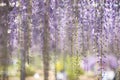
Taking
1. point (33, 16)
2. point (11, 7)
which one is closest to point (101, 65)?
point (33, 16)

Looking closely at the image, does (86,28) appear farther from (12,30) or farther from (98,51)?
(12,30)

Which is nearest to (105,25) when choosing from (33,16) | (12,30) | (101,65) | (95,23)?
(95,23)

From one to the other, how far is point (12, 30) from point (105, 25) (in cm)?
95

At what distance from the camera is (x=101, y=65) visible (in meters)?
3.32

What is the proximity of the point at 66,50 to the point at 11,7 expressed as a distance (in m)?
0.72

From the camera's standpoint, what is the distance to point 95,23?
334 centimetres

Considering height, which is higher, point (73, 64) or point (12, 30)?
point (12, 30)

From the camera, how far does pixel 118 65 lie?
332 cm

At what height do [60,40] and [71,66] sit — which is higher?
[60,40]

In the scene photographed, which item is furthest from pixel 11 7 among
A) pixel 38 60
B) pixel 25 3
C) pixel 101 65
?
pixel 101 65

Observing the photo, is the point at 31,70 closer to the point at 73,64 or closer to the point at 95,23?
the point at 73,64

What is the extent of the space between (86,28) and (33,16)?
0.55 metres

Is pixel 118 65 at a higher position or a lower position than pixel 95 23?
lower

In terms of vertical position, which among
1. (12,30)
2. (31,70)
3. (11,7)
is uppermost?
(11,7)
